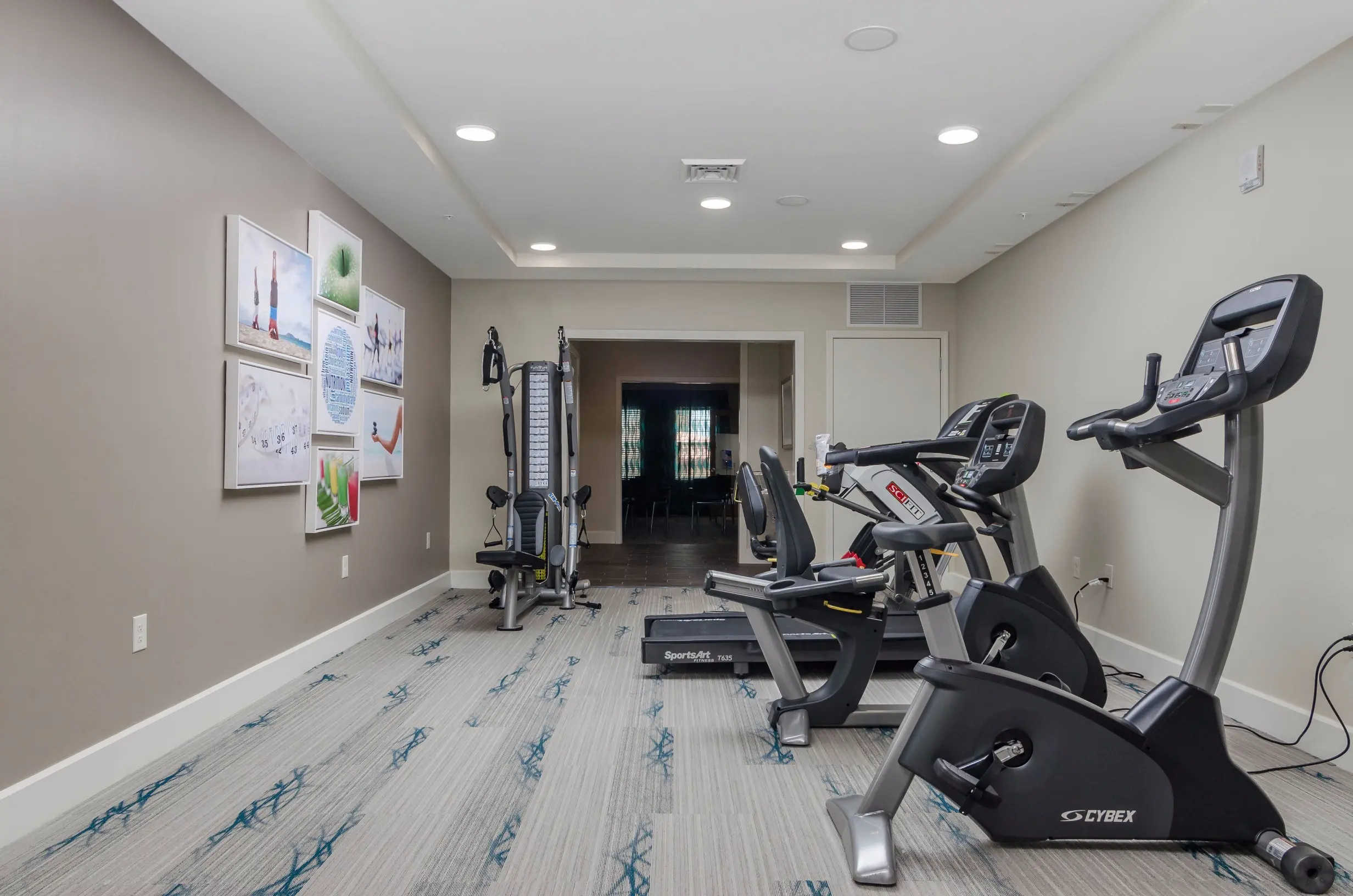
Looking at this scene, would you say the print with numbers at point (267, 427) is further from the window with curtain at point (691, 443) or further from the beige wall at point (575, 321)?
the window with curtain at point (691, 443)

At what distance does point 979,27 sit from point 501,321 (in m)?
4.32

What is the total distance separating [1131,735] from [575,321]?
16.7 feet

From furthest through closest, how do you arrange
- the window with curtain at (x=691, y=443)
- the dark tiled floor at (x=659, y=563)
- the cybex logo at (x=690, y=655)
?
the window with curtain at (x=691, y=443) → the dark tiled floor at (x=659, y=563) → the cybex logo at (x=690, y=655)

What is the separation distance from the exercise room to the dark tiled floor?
5.34 feet

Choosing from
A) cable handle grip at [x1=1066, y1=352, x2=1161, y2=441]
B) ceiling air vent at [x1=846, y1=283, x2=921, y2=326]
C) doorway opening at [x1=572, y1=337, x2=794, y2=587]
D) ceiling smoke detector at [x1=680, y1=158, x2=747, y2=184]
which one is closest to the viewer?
cable handle grip at [x1=1066, y1=352, x2=1161, y2=441]

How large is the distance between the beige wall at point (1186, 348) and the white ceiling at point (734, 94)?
0.66ft

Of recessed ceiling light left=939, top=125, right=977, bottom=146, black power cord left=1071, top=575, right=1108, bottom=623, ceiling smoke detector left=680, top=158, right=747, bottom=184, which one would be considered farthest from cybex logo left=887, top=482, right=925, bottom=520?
ceiling smoke detector left=680, top=158, right=747, bottom=184

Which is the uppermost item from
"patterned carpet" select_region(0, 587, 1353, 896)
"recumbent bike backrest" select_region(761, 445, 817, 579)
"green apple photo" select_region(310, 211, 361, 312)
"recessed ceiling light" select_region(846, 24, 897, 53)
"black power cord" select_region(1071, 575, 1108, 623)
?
"recessed ceiling light" select_region(846, 24, 897, 53)

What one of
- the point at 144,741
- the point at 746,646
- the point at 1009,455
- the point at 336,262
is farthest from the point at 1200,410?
the point at 336,262

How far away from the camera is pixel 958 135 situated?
369cm

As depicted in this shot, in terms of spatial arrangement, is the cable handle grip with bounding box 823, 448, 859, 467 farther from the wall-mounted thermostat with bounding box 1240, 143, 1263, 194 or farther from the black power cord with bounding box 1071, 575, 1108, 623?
the wall-mounted thermostat with bounding box 1240, 143, 1263, 194

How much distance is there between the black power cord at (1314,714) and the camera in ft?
8.61

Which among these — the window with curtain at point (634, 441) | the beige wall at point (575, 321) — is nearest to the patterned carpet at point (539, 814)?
the beige wall at point (575, 321)

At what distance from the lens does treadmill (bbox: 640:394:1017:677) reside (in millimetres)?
3438
